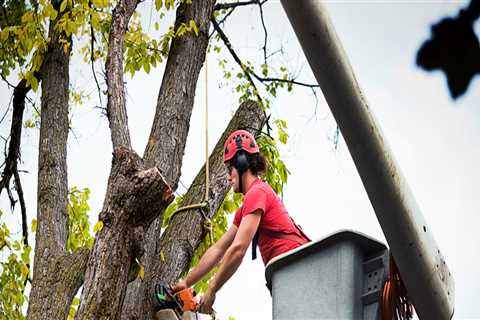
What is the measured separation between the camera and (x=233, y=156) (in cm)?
537

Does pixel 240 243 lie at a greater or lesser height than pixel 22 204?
lesser

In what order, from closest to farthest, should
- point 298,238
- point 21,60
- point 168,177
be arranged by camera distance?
point 298,238
point 168,177
point 21,60

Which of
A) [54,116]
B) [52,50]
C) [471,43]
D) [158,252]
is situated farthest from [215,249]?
[471,43]

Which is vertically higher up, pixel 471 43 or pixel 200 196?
pixel 200 196

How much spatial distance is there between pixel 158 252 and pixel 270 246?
0.75 m

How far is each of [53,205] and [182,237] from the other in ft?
2.89

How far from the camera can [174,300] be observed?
16.1 ft

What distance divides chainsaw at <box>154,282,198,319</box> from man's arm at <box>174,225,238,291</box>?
0.38 ft

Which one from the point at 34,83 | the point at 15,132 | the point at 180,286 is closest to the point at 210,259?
the point at 180,286

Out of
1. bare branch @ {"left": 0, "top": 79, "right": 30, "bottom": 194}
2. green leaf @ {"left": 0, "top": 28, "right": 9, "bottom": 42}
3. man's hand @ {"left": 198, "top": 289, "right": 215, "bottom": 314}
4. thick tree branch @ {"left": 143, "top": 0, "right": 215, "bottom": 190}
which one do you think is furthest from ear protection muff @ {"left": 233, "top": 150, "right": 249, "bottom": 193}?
green leaf @ {"left": 0, "top": 28, "right": 9, "bottom": 42}

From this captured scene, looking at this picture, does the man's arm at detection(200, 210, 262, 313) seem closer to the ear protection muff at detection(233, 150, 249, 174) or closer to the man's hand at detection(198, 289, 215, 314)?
the man's hand at detection(198, 289, 215, 314)

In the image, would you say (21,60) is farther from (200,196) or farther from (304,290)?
(304,290)

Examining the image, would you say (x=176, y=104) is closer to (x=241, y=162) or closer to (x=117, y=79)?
(x=117, y=79)

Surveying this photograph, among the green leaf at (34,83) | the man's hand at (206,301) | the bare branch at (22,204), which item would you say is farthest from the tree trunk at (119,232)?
the bare branch at (22,204)
